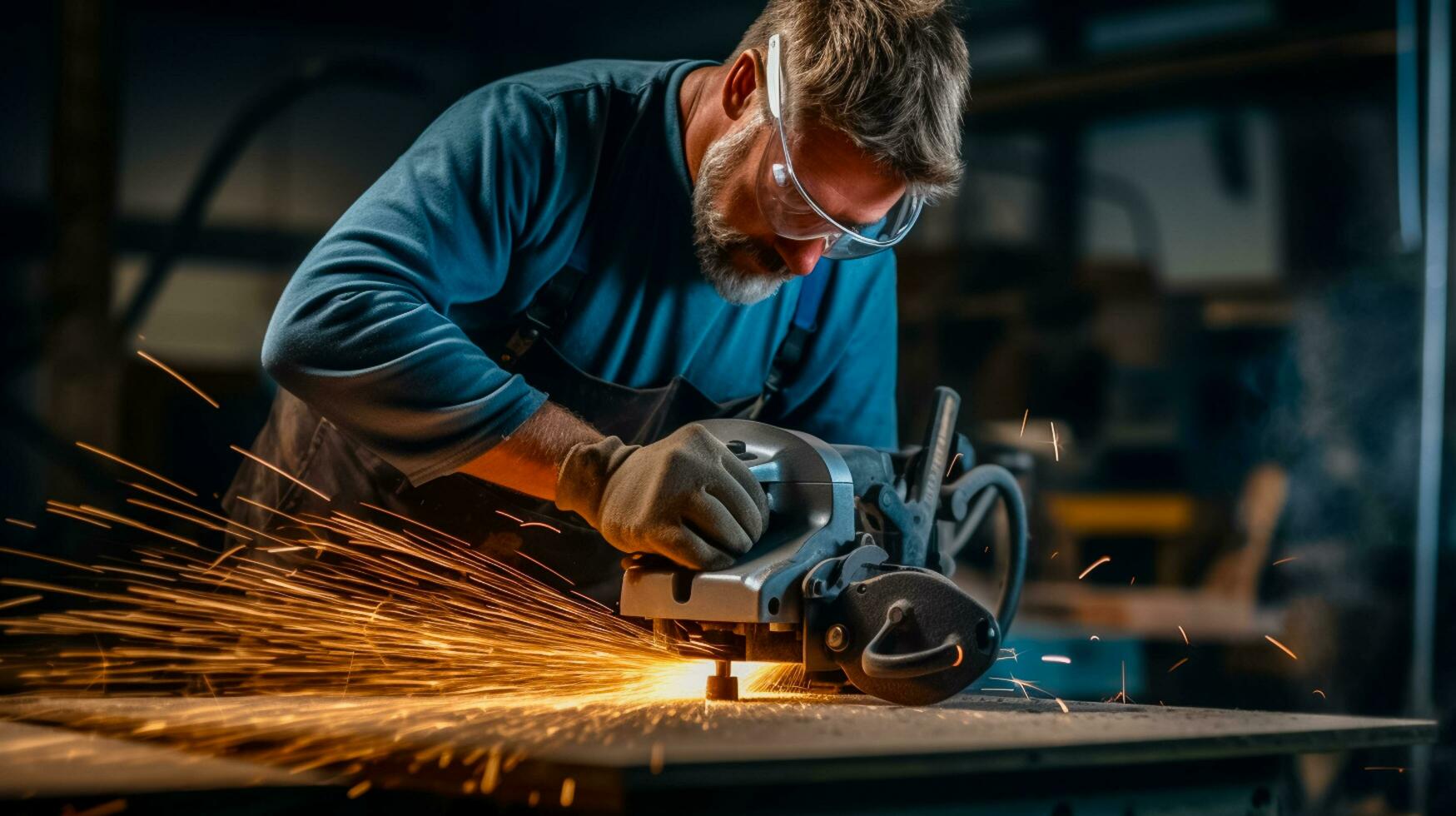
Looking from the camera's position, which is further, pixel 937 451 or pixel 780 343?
pixel 780 343

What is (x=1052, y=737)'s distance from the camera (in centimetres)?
137

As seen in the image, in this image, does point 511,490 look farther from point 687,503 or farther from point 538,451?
point 687,503

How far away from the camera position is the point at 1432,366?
12.2ft

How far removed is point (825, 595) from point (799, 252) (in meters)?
0.65

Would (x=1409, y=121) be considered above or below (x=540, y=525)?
above

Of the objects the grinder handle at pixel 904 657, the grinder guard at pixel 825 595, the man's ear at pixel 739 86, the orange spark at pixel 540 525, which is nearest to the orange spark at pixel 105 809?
the grinder guard at pixel 825 595

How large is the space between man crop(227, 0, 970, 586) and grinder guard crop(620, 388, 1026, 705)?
0.05m

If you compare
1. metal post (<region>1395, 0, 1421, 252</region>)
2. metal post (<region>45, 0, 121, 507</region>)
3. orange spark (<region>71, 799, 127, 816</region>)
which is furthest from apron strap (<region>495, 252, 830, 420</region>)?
metal post (<region>1395, 0, 1421, 252</region>)

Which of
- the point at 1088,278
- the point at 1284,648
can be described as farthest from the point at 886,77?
the point at 1088,278

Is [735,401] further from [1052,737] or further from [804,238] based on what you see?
[1052,737]

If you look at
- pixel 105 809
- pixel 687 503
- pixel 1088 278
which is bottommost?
pixel 105 809

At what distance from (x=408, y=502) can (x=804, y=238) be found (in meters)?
0.78

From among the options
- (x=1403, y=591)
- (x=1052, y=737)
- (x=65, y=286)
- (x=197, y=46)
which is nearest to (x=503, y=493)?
(x=1052, y=737)

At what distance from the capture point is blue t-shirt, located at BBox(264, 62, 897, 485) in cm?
179
